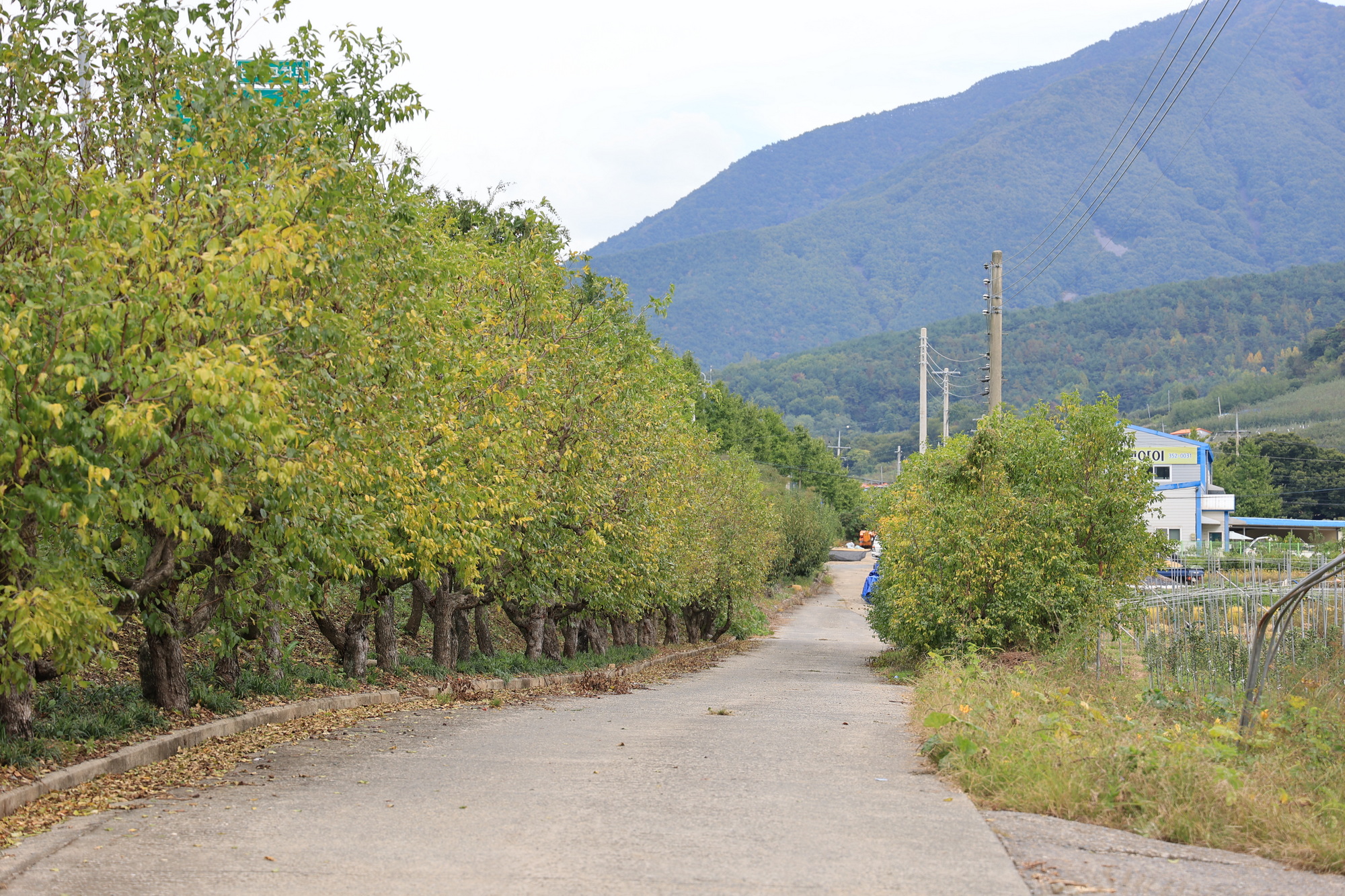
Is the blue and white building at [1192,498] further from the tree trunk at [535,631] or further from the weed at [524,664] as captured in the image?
the tree trunk at [535,631]

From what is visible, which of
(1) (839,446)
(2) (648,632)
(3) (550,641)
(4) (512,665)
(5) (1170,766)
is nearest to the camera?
(5) (1170,766)

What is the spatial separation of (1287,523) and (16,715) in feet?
301

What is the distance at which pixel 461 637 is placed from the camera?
20562 millimetres

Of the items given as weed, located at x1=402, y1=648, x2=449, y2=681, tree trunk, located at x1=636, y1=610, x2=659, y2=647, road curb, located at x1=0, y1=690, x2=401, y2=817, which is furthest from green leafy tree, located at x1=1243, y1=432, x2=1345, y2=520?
road curb, located at x1=0, y1=690, x2=401, y2=817

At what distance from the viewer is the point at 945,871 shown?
20.0 feet

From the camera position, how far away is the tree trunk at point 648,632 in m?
32.8

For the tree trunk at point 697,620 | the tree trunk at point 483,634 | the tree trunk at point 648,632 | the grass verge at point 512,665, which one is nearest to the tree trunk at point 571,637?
the grass verge at point 512,665

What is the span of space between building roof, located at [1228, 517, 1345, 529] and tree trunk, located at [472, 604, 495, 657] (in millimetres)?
74529

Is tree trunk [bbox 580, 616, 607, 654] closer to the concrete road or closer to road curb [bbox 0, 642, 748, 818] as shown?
road curb [bbox 0, 642, 748, 818]

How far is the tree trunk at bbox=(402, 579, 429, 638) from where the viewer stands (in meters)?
18.1

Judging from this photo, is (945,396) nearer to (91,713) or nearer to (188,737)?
(188,737)

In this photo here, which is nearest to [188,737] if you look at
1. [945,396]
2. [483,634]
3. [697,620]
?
[483,634]

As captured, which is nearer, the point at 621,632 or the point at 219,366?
the point at 219,366

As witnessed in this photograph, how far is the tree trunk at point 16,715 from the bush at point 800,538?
5943 centimetres
